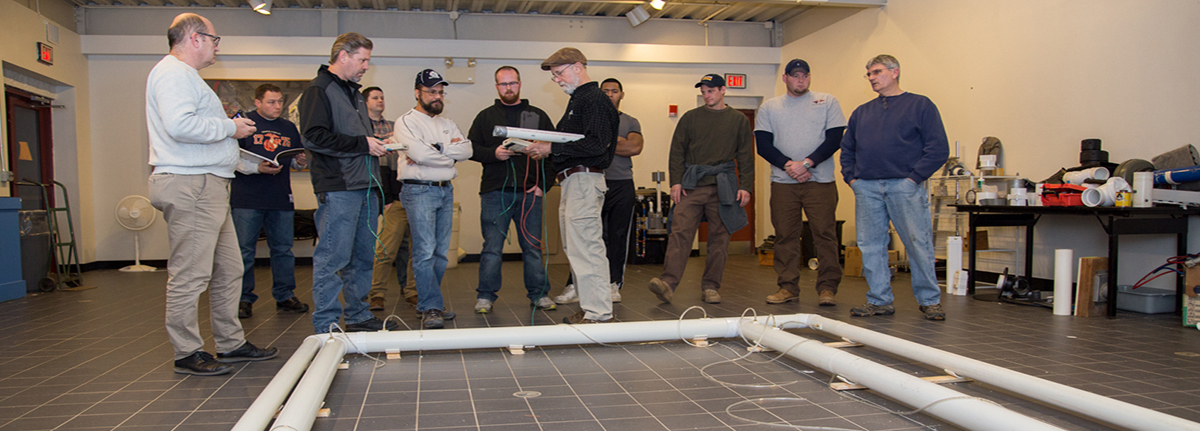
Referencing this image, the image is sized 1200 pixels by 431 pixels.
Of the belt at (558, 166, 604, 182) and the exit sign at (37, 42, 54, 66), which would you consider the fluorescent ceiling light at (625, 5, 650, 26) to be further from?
the exit sign at (37, 42, 54, 66)

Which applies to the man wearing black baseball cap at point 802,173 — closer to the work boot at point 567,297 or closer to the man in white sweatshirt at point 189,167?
the work boot at point 567,297

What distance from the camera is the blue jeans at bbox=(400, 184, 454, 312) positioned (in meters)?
3.72

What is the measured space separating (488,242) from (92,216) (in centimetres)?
624

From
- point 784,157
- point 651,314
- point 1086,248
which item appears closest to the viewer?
point 651,314

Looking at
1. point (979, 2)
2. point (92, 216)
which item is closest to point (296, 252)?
point (92, 216)

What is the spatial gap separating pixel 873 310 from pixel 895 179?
778 millimetres

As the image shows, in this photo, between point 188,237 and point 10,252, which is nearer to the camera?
point 188,237

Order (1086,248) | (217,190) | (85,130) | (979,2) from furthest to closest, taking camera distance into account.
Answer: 1. (85,130)
2. (979,2)
3. (1086,248)
4. (217,190)

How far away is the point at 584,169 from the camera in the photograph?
352 centimetres

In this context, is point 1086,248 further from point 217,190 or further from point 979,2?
point 217,190

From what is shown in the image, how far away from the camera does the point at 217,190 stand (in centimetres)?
285

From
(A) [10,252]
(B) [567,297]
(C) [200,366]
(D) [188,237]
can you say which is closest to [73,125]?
(A) [10,252]

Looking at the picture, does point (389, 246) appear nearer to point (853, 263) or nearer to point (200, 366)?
point (200, 366)

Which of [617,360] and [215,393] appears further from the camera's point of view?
[617,360]
